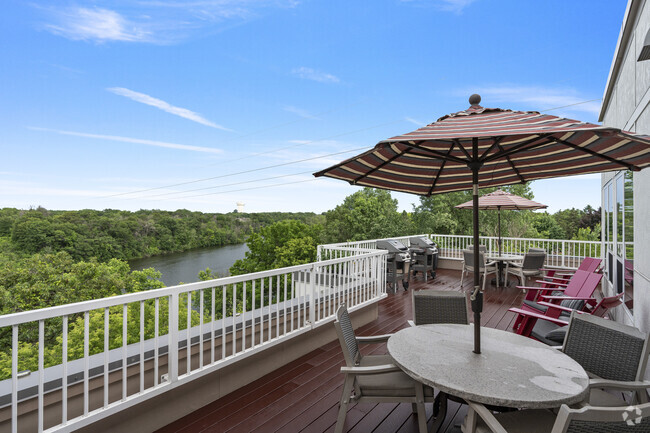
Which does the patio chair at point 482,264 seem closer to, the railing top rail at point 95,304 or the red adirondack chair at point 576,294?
the red adirondack chair at point 576,294

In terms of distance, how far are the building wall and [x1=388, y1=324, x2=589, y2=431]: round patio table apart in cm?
171

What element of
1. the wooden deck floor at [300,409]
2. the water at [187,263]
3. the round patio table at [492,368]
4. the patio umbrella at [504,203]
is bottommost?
the water at [187,263]

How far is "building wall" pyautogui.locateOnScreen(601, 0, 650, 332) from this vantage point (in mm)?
3096

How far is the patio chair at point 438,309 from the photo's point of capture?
314cm

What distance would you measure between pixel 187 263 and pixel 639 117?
45044mm

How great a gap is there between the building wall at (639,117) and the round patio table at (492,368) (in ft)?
5.62

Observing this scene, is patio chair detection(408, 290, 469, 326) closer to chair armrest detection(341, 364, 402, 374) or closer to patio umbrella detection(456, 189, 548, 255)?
chair armrest detection(341, 364, 402, 374)

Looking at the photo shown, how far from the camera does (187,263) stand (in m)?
42.9

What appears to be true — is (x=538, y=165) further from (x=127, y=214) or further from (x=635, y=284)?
(x=127, y=214)

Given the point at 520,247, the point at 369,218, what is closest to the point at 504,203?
the point at 520,247

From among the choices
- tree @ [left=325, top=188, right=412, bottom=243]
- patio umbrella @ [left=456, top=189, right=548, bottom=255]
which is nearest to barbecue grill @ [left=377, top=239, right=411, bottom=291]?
patio umbrella @ [left=456, top=189, right=548, bottom=255]

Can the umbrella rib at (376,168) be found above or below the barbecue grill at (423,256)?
above

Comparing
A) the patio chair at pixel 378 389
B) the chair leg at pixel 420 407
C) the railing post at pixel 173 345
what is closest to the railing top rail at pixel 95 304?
the railing post at pixel 173 345

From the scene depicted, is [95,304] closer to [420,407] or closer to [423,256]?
[420,407]
